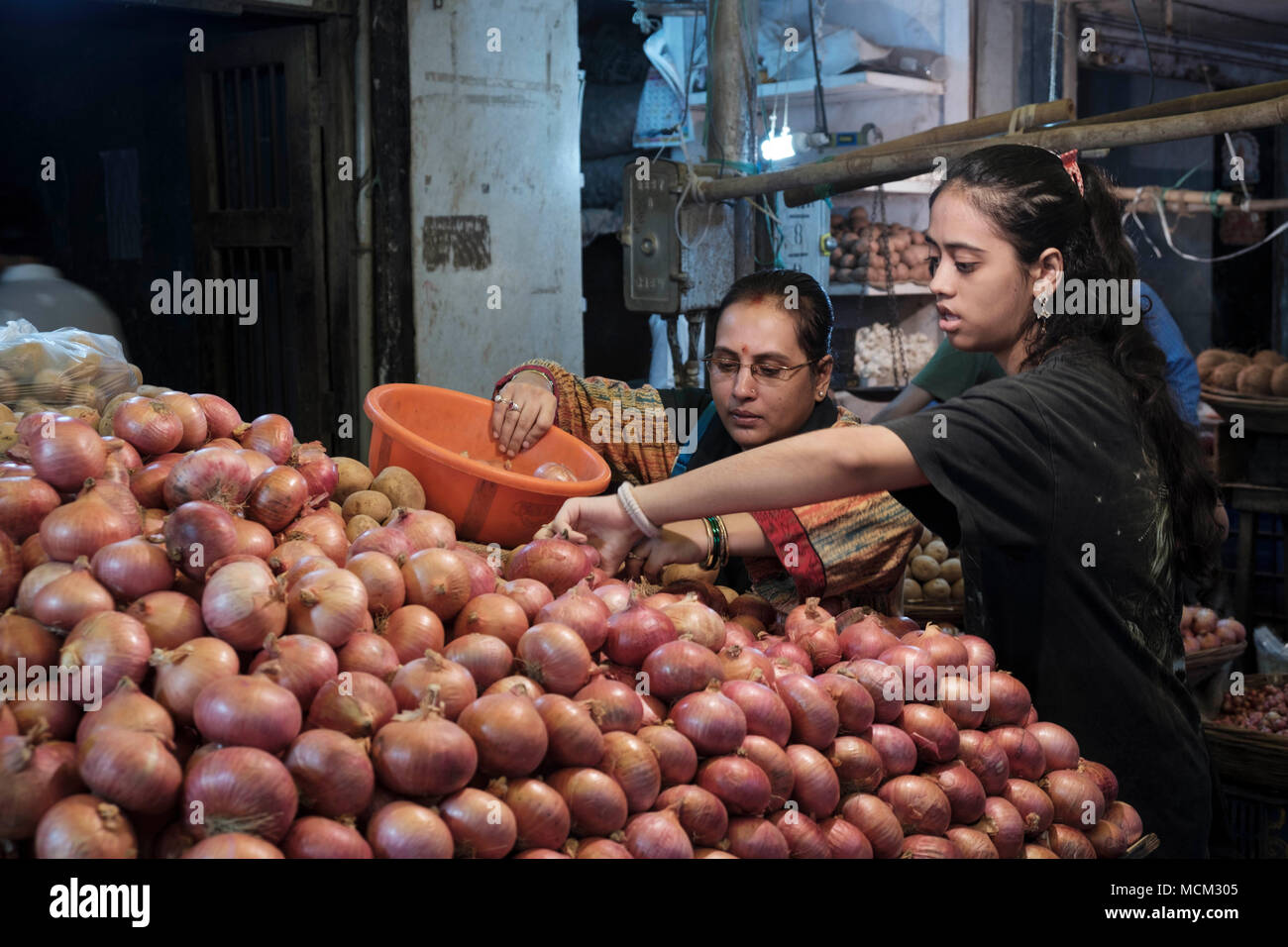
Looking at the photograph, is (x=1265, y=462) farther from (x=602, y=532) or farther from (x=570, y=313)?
(x=602, y=532)

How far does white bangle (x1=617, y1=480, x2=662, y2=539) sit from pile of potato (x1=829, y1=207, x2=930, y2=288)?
4.96 meters

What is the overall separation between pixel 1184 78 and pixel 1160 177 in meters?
0.90

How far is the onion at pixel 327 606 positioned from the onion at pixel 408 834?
31 centimetres

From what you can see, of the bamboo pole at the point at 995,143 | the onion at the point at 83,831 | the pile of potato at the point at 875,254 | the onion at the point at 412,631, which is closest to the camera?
the onion at the point at 83,831

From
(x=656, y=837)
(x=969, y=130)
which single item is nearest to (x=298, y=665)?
(x=656, y=837)

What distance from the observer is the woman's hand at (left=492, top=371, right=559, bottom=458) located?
9.11ft

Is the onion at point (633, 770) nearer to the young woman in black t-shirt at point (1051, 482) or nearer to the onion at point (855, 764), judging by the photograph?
the onion at point (855, 764)

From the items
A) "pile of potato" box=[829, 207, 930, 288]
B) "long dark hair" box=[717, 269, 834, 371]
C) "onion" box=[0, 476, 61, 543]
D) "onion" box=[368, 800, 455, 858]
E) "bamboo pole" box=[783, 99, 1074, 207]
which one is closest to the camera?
"onion" box=[368, 800, 455, 858]

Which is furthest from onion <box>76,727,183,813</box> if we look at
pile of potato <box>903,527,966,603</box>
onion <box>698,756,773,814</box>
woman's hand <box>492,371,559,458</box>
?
pile of potato <box>903,527,966,603</box>

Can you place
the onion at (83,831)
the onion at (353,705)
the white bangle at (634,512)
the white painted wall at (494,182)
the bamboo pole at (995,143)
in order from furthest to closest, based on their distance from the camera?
1. the white painted wall at (494,182)
2. the bamboo pole at (995,143)
3. the white bangle at (634,512)
4. the onion at (353,705)
5. the onion at (83,831)

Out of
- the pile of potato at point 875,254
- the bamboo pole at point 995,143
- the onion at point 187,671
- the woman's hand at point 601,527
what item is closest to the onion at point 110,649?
the onion at point 187,671

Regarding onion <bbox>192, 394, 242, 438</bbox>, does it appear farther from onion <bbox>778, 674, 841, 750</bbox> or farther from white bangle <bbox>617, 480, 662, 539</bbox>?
onion <bbox>778, 674, 841, 750</bbox>

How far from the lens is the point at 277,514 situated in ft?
6.43

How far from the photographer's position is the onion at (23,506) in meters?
1.76
